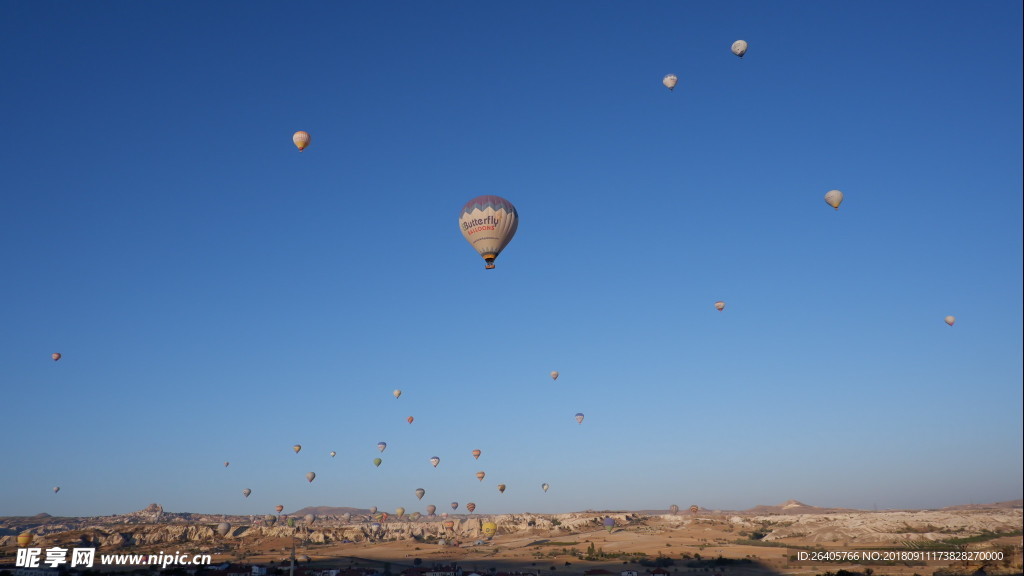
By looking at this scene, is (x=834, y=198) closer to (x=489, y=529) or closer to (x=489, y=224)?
(x=489, y=224)

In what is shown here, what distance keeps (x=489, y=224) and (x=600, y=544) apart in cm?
6455

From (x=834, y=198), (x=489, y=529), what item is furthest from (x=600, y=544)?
(x=834, y=198)

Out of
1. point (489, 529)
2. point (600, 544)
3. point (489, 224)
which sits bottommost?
point (600, 544)

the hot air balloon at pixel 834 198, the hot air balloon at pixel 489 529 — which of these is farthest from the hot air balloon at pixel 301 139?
the hot air balloon at pixel 489 529

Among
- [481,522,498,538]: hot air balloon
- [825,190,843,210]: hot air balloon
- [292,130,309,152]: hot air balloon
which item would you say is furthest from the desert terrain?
[292,130,309,152]: hot air balloon

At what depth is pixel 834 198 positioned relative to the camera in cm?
5497

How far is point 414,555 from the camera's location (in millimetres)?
98312

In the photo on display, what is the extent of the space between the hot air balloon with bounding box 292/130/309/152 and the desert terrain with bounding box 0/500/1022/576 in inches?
1565

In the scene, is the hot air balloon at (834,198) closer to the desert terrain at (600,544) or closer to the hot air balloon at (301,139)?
the desert terrain at (600,544)

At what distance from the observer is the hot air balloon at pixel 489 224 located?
52.0m

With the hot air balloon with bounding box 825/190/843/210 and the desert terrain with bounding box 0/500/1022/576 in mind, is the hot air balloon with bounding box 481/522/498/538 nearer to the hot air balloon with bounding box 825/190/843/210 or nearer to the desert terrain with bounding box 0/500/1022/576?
the desert terrain with bounding box 0/500/1022/576

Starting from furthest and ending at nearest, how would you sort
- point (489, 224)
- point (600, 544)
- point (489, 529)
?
point (489, 529) < point (600, 544) < point (489, 224)

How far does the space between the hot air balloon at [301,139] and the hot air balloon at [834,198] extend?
130 ft

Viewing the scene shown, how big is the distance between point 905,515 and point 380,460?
278 feet
